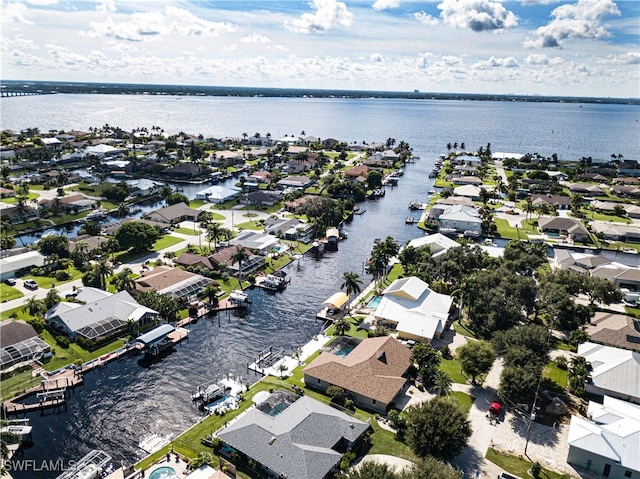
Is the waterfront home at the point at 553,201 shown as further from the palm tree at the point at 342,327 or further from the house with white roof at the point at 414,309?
the palm tree at the point at 342,327

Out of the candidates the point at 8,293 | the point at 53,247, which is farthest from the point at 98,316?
the point at 53,247

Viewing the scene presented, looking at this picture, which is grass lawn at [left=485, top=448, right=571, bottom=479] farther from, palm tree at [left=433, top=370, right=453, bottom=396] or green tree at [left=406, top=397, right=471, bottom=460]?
palm tree at [left=433, top=370, right=453, bottom=396]

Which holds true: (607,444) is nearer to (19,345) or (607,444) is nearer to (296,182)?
(19,345)

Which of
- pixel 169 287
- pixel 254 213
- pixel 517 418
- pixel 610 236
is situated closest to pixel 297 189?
pixel 254 213

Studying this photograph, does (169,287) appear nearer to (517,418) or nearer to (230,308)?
(230,308)

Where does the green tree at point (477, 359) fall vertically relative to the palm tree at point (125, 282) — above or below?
above

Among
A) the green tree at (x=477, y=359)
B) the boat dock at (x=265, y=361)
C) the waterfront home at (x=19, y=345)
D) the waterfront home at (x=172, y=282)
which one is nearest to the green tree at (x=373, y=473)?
the green tree at (x=477, y=359)

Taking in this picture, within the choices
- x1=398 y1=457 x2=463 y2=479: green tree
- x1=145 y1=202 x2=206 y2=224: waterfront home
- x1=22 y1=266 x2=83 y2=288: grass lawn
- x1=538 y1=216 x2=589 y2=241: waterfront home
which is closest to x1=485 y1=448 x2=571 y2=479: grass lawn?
x1=398 y1=457 x2=463 y2=479: green tree
